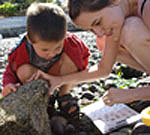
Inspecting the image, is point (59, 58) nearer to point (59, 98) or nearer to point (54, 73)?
point (54, 73)

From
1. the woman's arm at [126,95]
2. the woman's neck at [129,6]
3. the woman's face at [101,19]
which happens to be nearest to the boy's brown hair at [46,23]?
the woman's face at [101,19]

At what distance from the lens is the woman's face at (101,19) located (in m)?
1.89

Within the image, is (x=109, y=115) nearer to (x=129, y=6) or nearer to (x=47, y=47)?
(x=47, y=47)

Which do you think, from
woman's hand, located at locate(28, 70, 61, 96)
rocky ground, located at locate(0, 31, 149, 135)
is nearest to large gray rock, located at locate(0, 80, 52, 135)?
woman's hand, located at locate(28, 70, 61, 96)

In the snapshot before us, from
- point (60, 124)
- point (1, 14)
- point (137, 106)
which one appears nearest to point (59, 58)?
point (60, 124)

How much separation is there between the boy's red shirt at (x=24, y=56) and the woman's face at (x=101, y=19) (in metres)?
0.43

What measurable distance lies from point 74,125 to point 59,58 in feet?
1.94

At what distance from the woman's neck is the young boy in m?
0.46

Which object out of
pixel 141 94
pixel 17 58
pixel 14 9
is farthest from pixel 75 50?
pixel 14 9

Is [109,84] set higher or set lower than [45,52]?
lower

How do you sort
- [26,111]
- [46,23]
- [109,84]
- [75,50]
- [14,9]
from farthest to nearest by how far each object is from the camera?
[14,9]
[109,84]
[75,50]
[46,23]
[26,111]

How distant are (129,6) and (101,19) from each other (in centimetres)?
34

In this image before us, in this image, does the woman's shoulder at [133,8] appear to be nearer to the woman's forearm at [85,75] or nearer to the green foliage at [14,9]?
the woman's forearm at [85,75]

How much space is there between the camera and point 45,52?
2.13 metres
